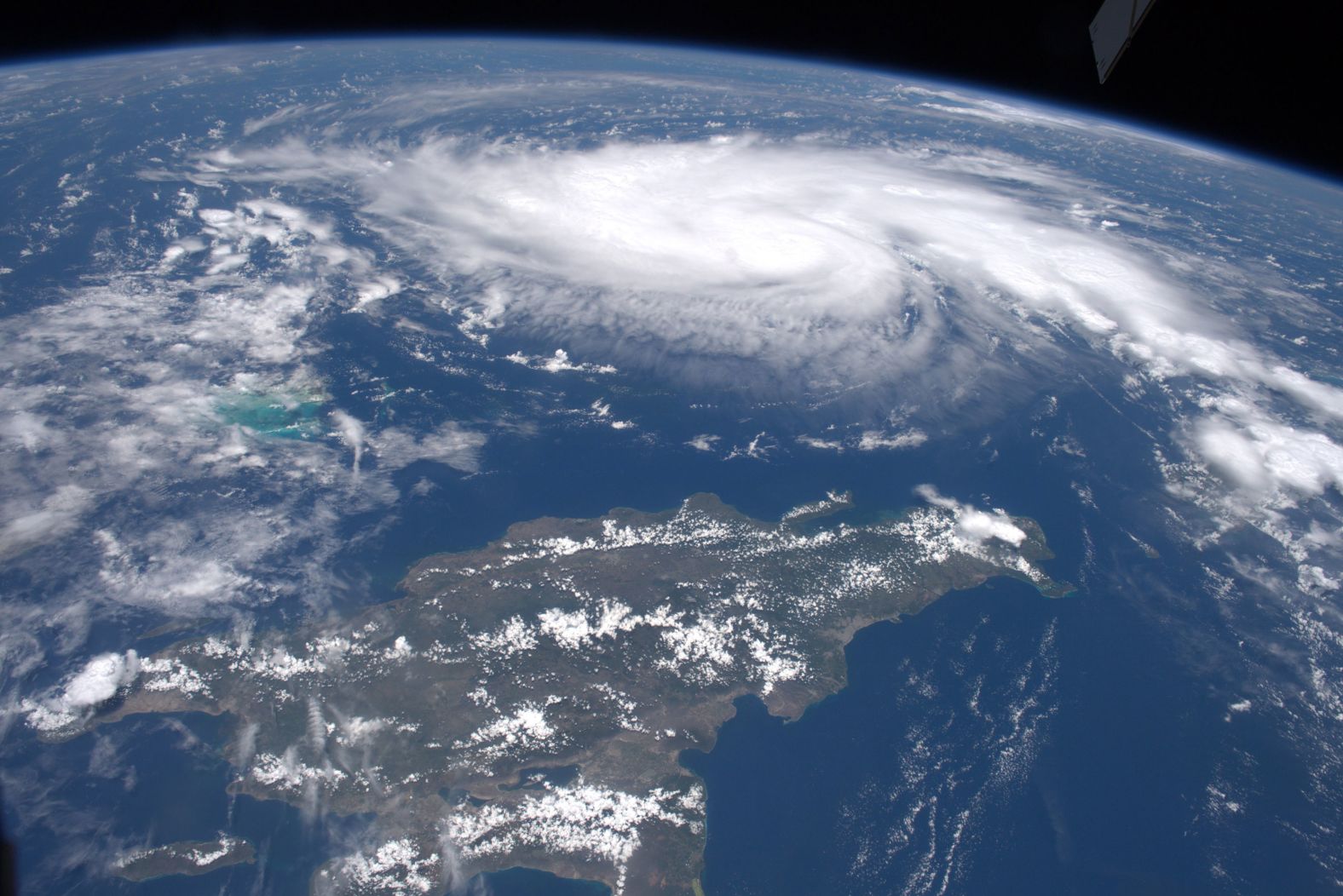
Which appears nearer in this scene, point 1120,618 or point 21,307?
point 1120,618

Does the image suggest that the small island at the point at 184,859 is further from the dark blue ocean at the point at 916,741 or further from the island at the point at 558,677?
the island at the point at 558,677

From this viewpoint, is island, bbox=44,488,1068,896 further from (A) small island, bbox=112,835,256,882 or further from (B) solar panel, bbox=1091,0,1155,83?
(B) solar panel, bbox=1091,0,1155,83

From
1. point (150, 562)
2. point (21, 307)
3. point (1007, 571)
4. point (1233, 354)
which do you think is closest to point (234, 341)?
point (21, 307)

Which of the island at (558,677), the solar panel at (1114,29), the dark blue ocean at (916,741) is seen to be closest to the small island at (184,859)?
the dark blue ocean at (916,741)

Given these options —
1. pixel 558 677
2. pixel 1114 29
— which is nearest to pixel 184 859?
pixel 558 677

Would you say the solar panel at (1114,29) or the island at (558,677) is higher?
the solar panel at (1114,29)

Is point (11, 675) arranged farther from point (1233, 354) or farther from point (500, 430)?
point (1233, 354)

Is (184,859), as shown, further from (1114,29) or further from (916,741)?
(1114,29)

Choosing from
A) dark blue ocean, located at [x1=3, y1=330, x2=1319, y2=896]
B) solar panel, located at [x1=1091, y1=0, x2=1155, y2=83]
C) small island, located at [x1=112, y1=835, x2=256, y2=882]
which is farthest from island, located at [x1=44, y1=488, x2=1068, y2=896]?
solar panel, located at [x1=1091, y1=0, x2=1155, y2=83]
